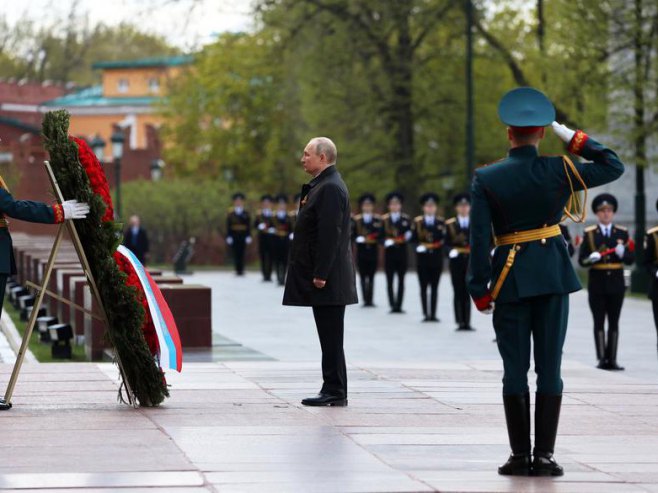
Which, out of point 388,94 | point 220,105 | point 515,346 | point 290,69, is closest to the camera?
point 515,346

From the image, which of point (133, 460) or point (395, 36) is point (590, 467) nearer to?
point (133, 460)

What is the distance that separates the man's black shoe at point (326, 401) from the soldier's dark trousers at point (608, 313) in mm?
6029

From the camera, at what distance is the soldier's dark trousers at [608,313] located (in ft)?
54.2

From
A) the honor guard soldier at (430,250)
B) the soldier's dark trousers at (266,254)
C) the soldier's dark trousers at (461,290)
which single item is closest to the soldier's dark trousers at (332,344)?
the soldier's dark trousers at (461,290)

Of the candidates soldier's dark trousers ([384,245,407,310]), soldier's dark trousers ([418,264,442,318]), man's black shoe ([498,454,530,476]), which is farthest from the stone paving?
soldier's dark trousers ([384,245,407,310])

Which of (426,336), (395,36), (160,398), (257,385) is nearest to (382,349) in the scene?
(426,336)

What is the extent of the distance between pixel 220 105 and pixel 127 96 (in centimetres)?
3466

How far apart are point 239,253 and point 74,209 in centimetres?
3161

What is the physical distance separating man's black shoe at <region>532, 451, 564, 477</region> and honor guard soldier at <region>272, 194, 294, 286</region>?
90.3 feet

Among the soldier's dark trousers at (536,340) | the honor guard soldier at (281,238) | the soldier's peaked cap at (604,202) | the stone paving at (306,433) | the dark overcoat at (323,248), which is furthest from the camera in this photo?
the honor guard soldier at (281,238)

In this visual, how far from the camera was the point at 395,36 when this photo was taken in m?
49.9

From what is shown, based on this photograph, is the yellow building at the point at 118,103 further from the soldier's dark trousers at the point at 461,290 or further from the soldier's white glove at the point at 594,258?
the soldier's white glove at the point at 594,258

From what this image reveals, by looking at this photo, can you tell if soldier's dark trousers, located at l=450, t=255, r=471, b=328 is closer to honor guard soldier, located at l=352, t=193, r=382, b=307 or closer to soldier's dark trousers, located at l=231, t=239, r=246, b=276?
honor guard soldier, located at l=352, t=193, r=382, b=307

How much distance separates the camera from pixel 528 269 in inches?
324
